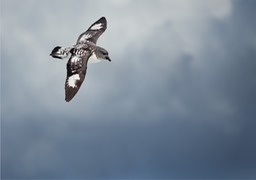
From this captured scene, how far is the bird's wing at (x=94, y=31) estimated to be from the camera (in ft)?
177

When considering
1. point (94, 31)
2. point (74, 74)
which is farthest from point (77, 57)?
point (94, 31)

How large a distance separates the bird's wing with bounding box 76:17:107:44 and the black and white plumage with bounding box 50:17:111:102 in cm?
22

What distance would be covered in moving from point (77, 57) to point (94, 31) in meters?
8.84

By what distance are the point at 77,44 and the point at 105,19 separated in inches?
351

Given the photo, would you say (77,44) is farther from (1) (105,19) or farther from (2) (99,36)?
(1) (105,19)

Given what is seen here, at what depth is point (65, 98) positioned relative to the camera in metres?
43.7

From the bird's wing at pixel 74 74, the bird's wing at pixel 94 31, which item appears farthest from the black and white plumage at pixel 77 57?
the bird's wing at pixel 94 31

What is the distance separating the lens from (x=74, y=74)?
4609cm

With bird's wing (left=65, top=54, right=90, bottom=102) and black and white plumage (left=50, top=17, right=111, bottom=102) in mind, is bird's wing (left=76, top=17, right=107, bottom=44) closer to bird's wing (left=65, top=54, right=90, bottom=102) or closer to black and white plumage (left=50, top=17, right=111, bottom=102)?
black and white plumage (left=50, top=17, right=111, bottom=102)

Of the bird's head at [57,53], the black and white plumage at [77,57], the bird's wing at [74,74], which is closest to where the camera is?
the bird's wing at [74,74]

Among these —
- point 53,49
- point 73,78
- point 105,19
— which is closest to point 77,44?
point 53,49

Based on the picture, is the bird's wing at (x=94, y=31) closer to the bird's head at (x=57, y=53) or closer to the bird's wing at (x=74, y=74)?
the bird's head at (x=57, y=53)

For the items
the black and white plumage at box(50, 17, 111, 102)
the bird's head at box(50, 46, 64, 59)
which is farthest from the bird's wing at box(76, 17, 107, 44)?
the bird's head at box(50, 46, 64, 59)

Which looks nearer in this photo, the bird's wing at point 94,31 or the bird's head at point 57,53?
the bird's head at point 57,53
